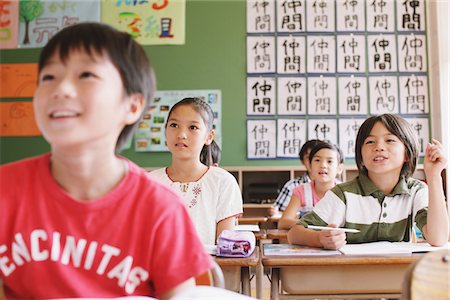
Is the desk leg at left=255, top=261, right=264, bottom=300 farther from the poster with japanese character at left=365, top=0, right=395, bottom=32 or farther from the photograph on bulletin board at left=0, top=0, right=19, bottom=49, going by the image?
the photograph on bulletin board at left=0, top=0, right=19, bottom=49

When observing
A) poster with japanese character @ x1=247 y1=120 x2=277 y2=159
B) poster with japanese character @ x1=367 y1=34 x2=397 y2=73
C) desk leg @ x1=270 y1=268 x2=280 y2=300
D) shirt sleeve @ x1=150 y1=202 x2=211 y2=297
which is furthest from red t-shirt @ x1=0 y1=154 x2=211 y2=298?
poster with japanese character @ x1=367 y1=34 x2=397 y2=73

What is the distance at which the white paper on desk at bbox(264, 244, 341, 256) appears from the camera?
5.27ft

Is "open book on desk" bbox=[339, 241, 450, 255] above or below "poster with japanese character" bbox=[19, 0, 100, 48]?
below

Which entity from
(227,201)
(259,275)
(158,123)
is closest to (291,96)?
(158,123)

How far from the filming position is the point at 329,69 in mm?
4984

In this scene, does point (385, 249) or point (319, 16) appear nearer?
point (385, 249)

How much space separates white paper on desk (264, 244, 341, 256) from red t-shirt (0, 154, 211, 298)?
0.74 meters

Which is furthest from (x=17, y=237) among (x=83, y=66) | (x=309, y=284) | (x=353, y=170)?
(x=353, y=170)

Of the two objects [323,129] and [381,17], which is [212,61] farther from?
[381,17]

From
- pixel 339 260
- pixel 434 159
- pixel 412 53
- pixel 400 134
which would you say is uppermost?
pixel 412 53

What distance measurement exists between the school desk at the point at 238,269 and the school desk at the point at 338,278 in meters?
0.05

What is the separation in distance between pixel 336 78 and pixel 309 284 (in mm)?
3679

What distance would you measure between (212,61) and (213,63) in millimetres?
22

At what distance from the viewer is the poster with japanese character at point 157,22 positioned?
199 inches
